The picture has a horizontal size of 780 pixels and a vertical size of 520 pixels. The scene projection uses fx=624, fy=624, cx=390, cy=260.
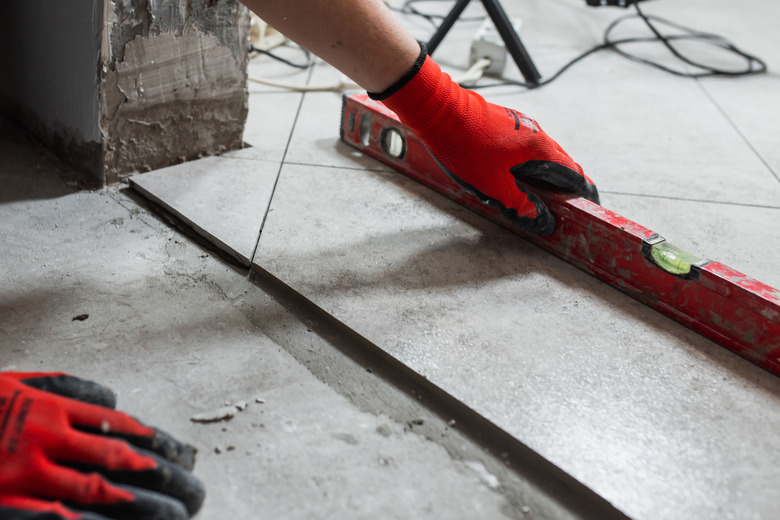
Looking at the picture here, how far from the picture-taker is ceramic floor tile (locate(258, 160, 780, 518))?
1.02m

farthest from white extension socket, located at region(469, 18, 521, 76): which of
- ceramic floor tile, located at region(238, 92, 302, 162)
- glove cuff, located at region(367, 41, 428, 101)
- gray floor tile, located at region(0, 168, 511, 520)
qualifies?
gray floor tile, located at region(0, 168, 511, 520)

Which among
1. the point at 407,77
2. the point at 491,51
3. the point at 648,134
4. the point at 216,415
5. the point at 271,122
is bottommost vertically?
the point at 216,415

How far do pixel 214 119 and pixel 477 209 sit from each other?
0.79 meters

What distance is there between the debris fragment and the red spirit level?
2.90 ft

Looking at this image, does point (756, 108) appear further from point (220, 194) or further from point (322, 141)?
point (220, 194)

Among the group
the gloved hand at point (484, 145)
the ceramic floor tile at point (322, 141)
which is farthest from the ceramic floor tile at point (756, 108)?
the ceramic floor tile at point (322, 141)

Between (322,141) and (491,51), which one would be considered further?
(491,51)

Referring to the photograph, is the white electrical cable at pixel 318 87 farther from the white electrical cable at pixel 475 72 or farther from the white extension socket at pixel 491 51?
the white extension socket at pixel 491 51

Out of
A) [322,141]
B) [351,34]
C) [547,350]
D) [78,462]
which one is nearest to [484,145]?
[351,34]

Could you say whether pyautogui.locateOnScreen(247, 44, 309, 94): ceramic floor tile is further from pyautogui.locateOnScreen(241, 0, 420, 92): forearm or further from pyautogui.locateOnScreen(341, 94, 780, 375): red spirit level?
pyautogui.locateOnScreen(241, 0, 420, 92): forearm

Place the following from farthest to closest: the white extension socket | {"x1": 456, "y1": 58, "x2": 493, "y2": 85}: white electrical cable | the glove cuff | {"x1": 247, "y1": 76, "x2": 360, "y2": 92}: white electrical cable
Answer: the white extension socket
{"x1": 456, "y1": 58, "x2": 493, "y2": 85}: white electrical cable
{"x1": 247, "y1": 76, "x2": 360, "y2": 92}: white electrical cable
the glove cuff

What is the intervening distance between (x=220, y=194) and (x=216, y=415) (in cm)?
76

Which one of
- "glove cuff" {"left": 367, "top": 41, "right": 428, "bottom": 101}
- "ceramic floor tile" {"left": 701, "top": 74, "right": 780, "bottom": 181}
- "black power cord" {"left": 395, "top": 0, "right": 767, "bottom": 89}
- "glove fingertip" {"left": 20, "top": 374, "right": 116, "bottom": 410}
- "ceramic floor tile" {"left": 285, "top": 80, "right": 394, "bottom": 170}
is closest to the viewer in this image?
"glove fingertip" {"left": 20, "top": 374, "right": 116, "bottom": 410}

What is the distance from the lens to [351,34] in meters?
1.26
